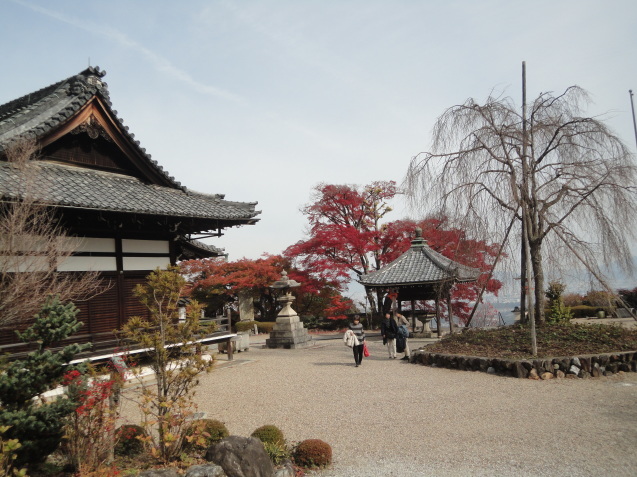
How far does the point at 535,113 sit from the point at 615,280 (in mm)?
4698

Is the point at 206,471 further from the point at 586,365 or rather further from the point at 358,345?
the point at 586,365

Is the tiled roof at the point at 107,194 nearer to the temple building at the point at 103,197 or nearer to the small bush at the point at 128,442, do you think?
the temple building at the point at 103,197

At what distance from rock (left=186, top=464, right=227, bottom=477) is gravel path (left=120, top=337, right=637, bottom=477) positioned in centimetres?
137

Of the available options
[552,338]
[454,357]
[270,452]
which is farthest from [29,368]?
[552,338]

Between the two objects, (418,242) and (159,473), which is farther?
(418,242)

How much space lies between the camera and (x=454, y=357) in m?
11.6

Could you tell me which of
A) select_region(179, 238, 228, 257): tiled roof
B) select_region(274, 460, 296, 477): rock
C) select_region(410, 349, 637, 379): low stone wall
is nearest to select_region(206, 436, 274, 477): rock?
select_region(274, 460, 296, 477): rock

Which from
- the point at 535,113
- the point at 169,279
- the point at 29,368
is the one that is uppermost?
the point at 535,113

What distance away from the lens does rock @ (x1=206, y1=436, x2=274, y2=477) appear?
512 centimetres

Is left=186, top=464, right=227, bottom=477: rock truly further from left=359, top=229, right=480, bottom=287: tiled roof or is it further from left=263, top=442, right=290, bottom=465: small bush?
left=359, top=229, right=480, bottom=287: tiled roof

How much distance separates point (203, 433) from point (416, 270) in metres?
14.7

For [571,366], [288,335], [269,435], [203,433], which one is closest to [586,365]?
[571,366]

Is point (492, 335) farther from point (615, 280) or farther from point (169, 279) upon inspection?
point (169, 279)

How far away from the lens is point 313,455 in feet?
19.1
